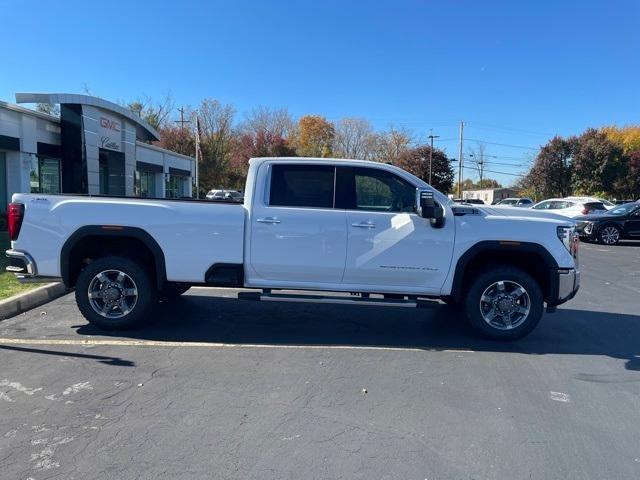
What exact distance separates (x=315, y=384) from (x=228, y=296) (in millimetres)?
3956

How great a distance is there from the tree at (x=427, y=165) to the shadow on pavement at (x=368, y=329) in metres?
56.6

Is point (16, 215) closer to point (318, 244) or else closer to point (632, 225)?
point (318, 244)

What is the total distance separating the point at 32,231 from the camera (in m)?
5.95

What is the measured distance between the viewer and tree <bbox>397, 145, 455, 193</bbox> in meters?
63.2

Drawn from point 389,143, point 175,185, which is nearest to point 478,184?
point 389,143

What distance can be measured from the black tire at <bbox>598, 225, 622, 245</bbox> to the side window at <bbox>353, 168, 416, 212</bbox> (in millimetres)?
15863

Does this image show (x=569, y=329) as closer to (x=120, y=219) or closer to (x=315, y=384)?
(x=315, y=384)

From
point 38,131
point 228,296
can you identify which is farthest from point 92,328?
point 38,131

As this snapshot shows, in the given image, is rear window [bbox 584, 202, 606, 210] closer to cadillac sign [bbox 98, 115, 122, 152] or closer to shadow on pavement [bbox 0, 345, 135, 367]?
cadillac sign [bbox 98, 115, 122, 152]

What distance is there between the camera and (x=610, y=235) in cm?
1880

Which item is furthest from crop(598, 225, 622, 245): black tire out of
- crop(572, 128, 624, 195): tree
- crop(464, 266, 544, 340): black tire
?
crop(572, 128, 624, 195): tree

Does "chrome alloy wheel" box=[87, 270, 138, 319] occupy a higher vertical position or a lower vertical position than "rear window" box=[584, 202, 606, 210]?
lower

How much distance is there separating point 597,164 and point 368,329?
156 ft

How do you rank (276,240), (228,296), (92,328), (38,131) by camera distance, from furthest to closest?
(38,131) → (228,296) → (92,328) → (276,240)
